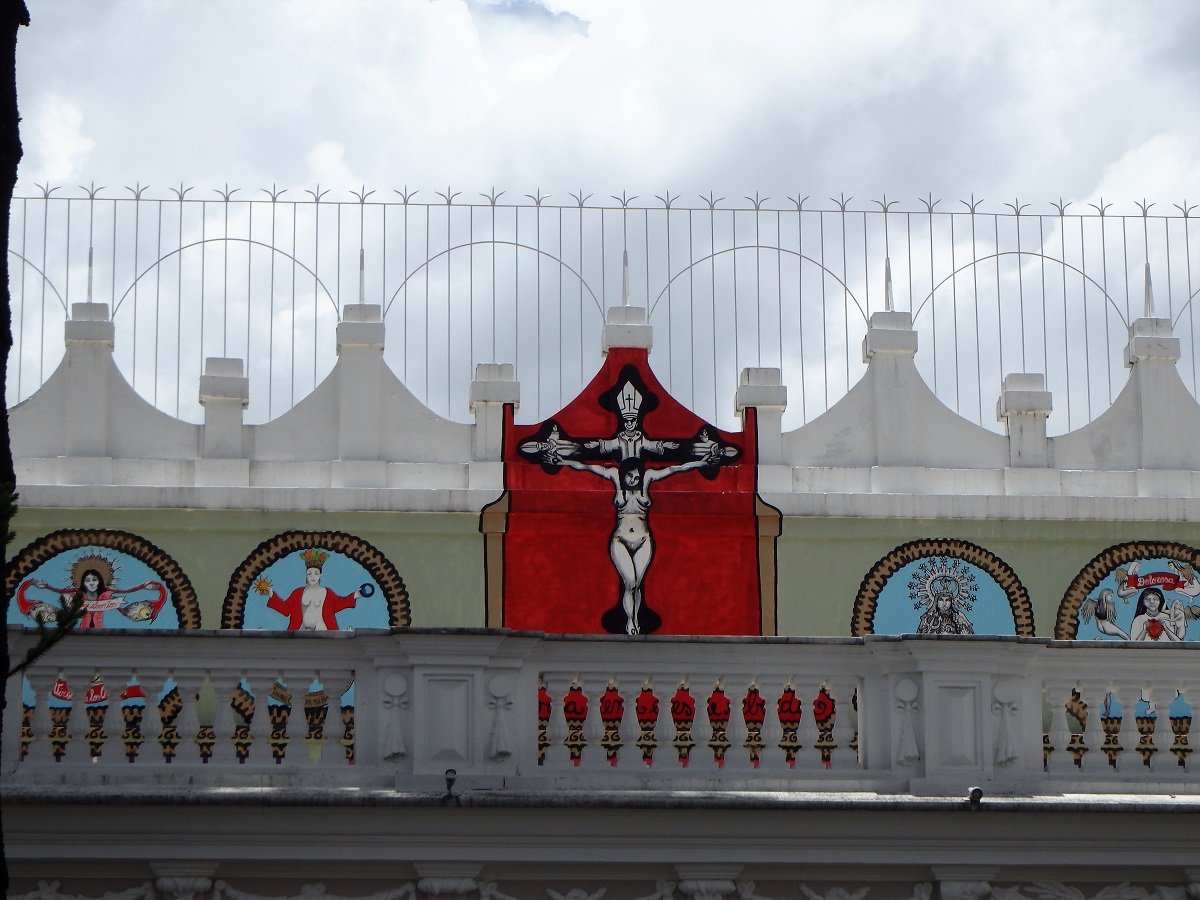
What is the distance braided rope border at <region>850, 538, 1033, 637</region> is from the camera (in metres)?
16.7

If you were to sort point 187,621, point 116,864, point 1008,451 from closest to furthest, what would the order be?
point 116,864 → point 187,621 → point 1008,451

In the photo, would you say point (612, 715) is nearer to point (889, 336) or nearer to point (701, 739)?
point (701, 739)

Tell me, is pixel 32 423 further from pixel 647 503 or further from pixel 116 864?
pixel 116 864

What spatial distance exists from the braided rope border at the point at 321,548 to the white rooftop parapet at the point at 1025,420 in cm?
551

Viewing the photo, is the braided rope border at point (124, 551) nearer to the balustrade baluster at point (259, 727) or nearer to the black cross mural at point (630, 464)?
the black cross mural at point (630, 464)

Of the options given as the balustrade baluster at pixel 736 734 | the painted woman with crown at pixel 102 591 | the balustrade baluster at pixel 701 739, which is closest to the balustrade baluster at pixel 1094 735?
the balustrade baluster at pixel 736 734

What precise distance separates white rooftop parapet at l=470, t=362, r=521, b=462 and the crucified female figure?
1.53 feet

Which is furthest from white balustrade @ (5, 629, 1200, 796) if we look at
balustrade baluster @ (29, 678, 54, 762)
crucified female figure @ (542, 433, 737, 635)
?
crucified female figure @ (542, 433, 737, 635)

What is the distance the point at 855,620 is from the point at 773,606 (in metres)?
0.70

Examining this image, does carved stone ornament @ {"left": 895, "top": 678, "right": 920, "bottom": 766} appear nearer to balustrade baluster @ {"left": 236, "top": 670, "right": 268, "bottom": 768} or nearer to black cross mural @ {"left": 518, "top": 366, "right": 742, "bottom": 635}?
balustrade baluster @ {"left": 236, "top": 670, "right": 268, "bottom": 768}

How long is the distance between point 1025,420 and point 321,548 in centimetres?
629

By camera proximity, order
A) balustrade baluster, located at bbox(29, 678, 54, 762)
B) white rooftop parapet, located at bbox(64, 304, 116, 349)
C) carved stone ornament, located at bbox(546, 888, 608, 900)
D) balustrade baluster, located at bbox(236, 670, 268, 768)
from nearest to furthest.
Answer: carved stone ornament, located at bbox(546, 888, 608, 900), balustrade baluster, located at bbox(29, 678, 54, 762), balustrade baluster, located at bbox(236, 670, 268, 768), white rooftop parapet, located at bbox(64, 304, 116, 349)

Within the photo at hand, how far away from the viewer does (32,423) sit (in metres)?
16.8

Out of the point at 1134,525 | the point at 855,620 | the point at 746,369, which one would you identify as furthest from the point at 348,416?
the point at 1134,525
